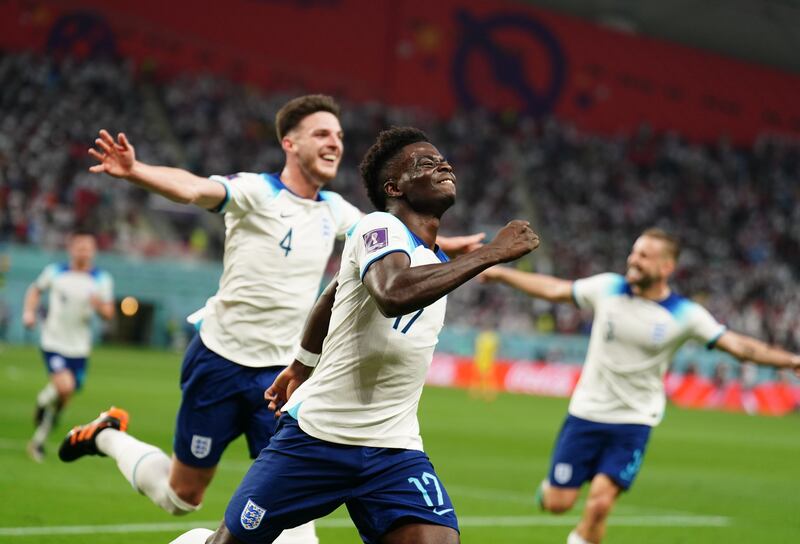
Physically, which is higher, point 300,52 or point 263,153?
point 300,52

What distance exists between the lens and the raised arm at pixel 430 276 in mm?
4395

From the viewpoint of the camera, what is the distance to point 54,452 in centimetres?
1278

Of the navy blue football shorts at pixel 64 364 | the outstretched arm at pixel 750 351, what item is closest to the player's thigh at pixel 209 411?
the outstretched arm at pixel 750 351

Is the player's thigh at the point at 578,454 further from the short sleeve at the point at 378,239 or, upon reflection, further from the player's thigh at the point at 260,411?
the short sleeve at the point at 378,239

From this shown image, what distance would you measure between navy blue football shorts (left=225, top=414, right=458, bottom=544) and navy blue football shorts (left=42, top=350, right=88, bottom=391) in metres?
9.39

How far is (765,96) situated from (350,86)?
18.5 metres

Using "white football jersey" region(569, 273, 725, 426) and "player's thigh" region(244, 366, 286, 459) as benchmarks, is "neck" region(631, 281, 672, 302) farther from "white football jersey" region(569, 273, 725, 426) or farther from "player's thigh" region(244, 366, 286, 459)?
"player's thigh" region(244, 366, 286, 459)

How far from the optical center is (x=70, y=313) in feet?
47.0

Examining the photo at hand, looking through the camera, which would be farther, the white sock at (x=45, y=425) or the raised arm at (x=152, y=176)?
the white sock at (x=45, y=425)

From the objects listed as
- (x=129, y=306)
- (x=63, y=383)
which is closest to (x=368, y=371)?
(x=63, y=383)

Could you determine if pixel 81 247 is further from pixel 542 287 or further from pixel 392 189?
pixel 392 189

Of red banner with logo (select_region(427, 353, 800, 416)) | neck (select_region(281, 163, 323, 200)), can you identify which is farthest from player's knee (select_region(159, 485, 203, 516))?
red banner with logo (select_region(427, 353, 800, 416))

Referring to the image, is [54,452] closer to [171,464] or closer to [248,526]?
[171,464]

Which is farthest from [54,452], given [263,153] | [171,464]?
[263,153]
